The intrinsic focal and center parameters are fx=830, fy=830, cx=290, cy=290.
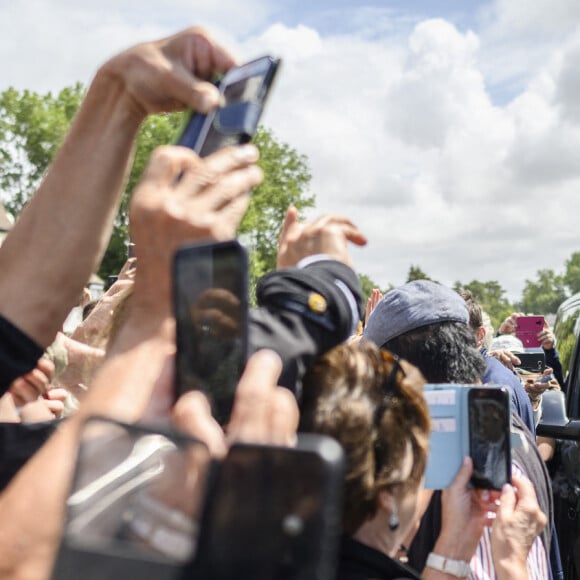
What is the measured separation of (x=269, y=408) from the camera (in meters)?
0.94

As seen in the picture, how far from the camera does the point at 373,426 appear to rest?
1.33 m

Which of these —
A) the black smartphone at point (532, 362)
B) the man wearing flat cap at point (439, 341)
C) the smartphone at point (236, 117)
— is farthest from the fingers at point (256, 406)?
the black smartphone at point (532, 362)

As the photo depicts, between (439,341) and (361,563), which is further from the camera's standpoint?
(439,341)

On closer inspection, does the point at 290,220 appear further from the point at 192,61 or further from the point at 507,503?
the point at 507,503

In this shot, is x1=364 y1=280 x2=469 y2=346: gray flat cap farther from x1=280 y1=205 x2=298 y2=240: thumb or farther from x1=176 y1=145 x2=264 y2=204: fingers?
x1=176 y1=145 x2=264 y2=204: fingers

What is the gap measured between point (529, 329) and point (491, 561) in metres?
7.93

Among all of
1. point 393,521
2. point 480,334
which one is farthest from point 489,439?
point 480,334

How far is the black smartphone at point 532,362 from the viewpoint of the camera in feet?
22.2

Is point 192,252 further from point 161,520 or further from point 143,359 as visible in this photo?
point 161,520

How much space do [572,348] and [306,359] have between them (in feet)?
14.7

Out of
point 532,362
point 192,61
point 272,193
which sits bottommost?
point 192,61

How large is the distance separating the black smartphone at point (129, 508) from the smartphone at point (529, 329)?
9.15 meters

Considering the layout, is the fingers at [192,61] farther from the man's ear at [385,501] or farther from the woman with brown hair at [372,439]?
the man's ear at [385,501]

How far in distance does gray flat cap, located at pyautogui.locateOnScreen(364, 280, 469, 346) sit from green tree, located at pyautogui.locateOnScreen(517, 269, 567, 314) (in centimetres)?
12192
